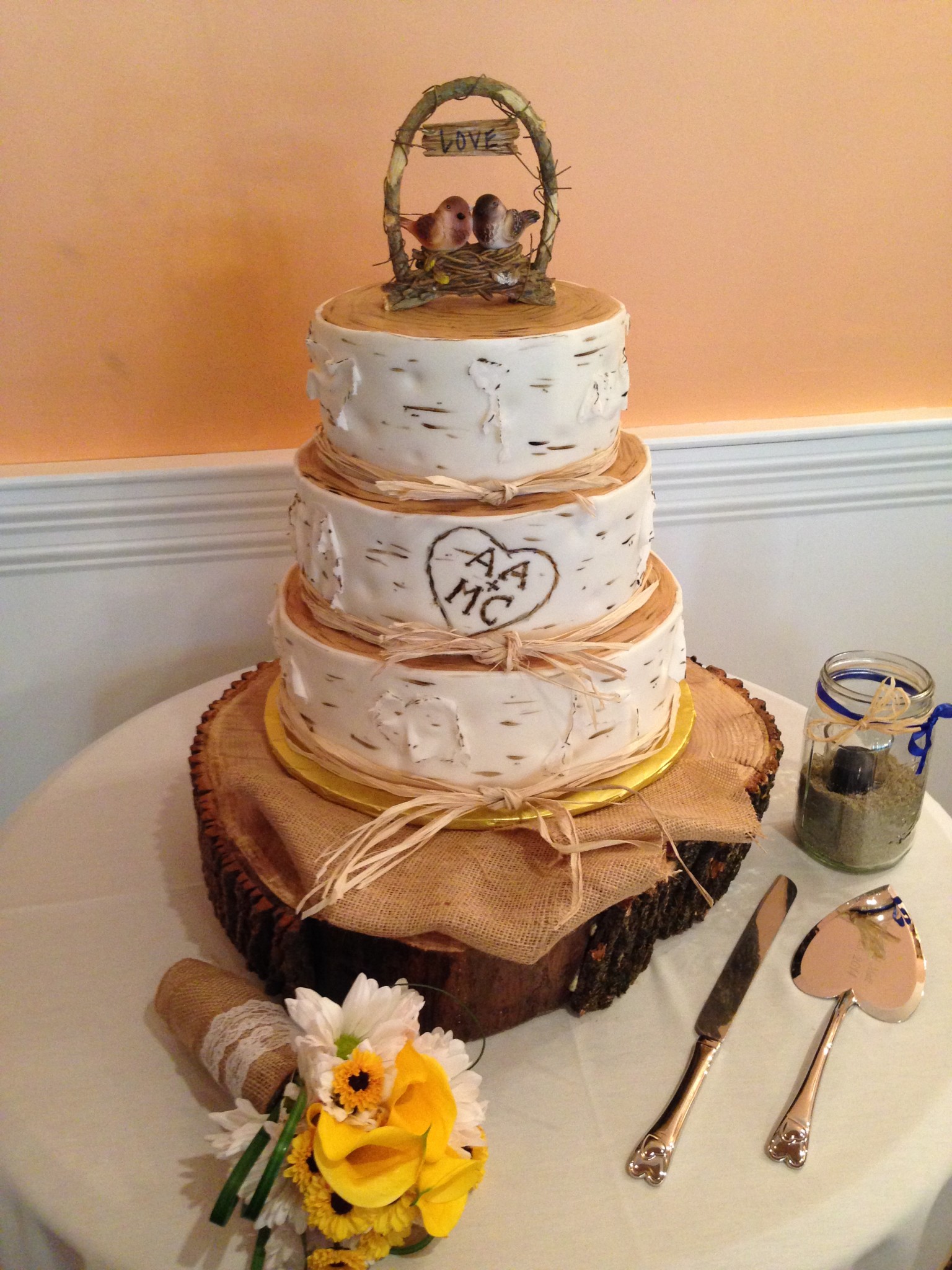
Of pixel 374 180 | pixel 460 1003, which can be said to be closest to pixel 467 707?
pixel 460 1003

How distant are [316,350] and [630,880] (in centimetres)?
58

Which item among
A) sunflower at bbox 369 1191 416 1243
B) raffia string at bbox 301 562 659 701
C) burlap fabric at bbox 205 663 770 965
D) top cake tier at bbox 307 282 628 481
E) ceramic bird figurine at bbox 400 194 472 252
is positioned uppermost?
ceramic bird figurine at bbox 400 194 472 252

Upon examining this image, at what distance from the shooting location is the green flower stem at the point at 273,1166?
71 cm

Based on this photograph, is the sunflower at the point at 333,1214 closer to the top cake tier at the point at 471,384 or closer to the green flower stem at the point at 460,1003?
the green flower stem at the point at 460,1003

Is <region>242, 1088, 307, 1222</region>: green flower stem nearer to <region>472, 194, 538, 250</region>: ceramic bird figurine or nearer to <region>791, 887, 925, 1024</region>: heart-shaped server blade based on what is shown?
<region>791, 887, 925, 1024</region>: heart-shaped server blade

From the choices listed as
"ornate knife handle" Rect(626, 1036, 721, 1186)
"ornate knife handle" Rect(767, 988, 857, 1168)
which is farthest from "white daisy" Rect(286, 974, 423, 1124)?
"ornate knife handle" Rect(767, 988, 857, 1168)

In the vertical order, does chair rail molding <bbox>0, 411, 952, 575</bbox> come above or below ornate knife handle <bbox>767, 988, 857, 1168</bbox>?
above

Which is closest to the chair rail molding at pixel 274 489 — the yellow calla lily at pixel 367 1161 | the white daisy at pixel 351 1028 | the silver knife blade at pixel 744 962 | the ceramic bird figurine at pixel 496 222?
the ceramic bird figurine at pixel 496 222

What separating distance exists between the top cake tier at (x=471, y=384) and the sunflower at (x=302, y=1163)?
0.56 m

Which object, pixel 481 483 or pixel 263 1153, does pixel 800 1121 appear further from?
pixel 481 483

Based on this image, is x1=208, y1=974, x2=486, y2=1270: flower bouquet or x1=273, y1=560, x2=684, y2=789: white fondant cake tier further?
x1=273, y1=560, x2=684, y2=789: white fondant cake tier

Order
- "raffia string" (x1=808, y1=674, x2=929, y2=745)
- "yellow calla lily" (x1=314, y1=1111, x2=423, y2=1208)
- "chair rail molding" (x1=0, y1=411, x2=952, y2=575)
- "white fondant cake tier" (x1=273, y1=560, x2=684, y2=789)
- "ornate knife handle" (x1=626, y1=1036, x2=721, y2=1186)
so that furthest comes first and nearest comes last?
"chair rail molding" (x1=0, y1=411, x2=952, y2=575)
"raffia string" (x1=808, y1=674, x2=929, y2=745)
"white fondant cake tier" (x1=273, y1=560, x2=684, y2=789)
"ornate knife handle" (x1=626, y1=1036, x2=721, y2=1186)
"yellow calla lily" (x1=314, y1=1111, x2=423, y2=1208)

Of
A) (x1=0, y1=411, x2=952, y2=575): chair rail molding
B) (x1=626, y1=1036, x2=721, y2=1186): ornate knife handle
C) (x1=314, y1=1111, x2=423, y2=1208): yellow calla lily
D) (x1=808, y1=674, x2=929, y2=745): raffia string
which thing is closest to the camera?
(x1=314, y1=1111, x2=423, y2=1208): yellow calla lily

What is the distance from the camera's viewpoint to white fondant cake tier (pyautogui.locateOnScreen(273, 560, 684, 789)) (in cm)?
90
